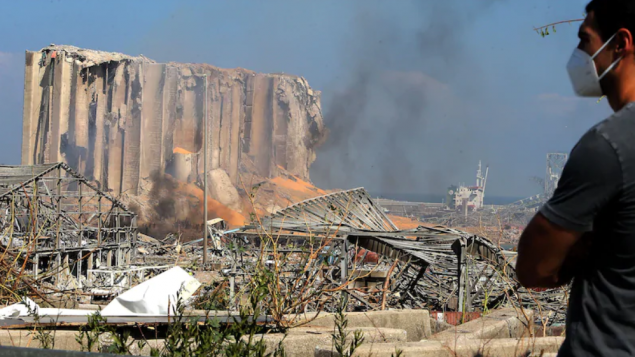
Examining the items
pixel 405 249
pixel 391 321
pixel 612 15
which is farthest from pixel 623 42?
pixel 405 249

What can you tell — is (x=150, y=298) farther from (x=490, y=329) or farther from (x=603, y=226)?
(x=603, y=226)

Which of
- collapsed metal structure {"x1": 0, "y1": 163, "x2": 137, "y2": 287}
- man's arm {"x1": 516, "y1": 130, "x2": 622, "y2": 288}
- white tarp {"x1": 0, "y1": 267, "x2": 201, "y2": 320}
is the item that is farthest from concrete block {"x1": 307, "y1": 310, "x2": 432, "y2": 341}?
collapsed metal structure {"x1": 0, "y1": 163, "x2": 137, "y2": 287}

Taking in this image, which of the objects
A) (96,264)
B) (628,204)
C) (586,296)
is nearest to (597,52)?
(628,204)

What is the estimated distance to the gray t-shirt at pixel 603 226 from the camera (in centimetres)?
154

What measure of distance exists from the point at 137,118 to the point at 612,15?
74583mm

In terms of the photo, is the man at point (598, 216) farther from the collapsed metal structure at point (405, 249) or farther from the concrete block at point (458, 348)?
the collapsed metal structure at point (405, 249)

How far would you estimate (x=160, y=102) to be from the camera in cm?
7750

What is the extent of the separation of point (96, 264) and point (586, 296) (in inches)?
1143

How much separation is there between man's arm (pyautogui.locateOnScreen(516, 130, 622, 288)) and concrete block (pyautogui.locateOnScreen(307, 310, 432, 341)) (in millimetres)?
4239

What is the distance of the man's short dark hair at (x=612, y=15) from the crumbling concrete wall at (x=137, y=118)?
5165 cm

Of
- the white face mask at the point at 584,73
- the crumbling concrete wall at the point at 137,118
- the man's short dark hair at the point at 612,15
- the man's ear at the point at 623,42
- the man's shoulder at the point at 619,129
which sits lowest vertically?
A: the man's shoulder at the point at 619,129

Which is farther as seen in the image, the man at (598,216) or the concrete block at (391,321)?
the concrete block at (391,321)

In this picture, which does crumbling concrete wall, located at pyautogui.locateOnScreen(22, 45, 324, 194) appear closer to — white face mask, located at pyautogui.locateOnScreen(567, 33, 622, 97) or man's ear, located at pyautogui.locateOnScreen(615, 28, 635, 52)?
white face mask, located at pyautogui.locateOnScreen(567, 33, 622, 97)

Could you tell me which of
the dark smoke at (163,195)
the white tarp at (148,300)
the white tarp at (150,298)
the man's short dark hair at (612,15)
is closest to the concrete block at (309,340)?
the white tarp at (148,300)
